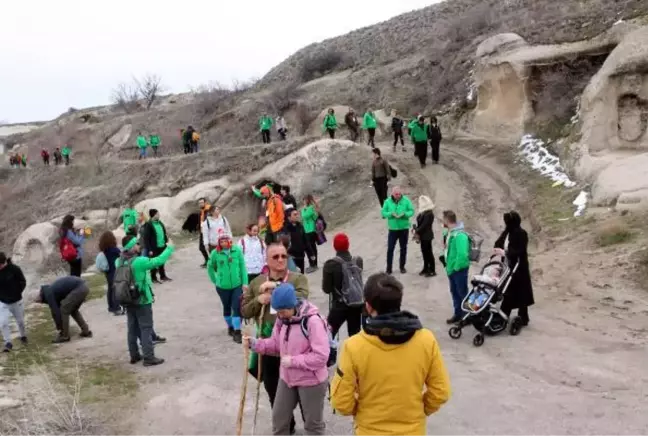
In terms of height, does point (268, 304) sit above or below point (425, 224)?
above

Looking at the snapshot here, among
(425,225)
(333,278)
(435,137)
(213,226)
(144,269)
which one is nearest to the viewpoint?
(333,278)

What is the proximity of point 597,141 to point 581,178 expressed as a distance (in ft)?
4.19

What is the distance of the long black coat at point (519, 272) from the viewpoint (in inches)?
324

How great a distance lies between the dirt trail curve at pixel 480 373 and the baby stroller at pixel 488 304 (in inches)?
5.8

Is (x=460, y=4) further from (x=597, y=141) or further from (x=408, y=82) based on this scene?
(x=597, y=141)

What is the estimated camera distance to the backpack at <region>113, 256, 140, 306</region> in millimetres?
7910

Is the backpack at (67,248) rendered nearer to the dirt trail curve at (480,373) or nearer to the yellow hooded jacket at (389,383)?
the dirt trail curve at (480,373)

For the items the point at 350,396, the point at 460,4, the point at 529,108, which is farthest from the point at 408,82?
the point at 350,396

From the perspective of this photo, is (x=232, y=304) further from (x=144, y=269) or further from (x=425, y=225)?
(x=425, y=225)

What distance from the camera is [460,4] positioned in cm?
4766

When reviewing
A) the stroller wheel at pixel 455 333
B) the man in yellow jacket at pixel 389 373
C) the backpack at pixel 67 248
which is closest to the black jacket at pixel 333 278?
the stroller wheel at pixel 455 333

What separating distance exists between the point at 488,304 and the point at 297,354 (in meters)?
4.05

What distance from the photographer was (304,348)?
4.72 metres

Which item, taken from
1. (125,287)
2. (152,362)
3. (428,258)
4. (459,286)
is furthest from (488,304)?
(125,287)
